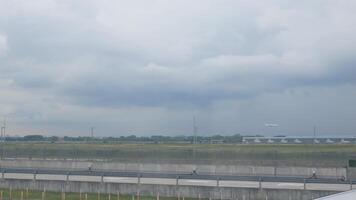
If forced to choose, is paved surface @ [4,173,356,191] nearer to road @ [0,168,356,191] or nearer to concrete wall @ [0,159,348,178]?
road @ [0,168,356,191]

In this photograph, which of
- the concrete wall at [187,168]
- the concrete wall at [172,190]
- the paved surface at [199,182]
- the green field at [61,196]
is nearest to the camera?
the concrete wall at [172,190]

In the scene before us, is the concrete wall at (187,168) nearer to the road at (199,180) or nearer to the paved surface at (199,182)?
the road at (199,180)

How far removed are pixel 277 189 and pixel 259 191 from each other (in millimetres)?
1137

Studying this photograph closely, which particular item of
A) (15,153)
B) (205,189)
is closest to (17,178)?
(205,189)

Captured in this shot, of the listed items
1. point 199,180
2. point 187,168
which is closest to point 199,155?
point 187,168

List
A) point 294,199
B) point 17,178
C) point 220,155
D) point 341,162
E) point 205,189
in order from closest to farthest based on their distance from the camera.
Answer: point 294,199
point 205,189
point 17,178
point 341,162
point 220,155

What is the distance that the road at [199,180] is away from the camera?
36.8m

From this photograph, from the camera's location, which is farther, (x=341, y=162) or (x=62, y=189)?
(x=341, y=162)

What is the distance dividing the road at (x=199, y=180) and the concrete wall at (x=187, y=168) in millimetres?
4578

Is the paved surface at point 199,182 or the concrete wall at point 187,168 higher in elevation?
the concrete wall at point 187,168

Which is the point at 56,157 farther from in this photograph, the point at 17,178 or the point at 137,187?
the point at 137,187

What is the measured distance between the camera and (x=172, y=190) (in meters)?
36.5

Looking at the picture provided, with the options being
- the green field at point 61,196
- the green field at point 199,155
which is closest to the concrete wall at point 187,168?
the green field at point 199,155

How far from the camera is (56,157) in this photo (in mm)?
71625
